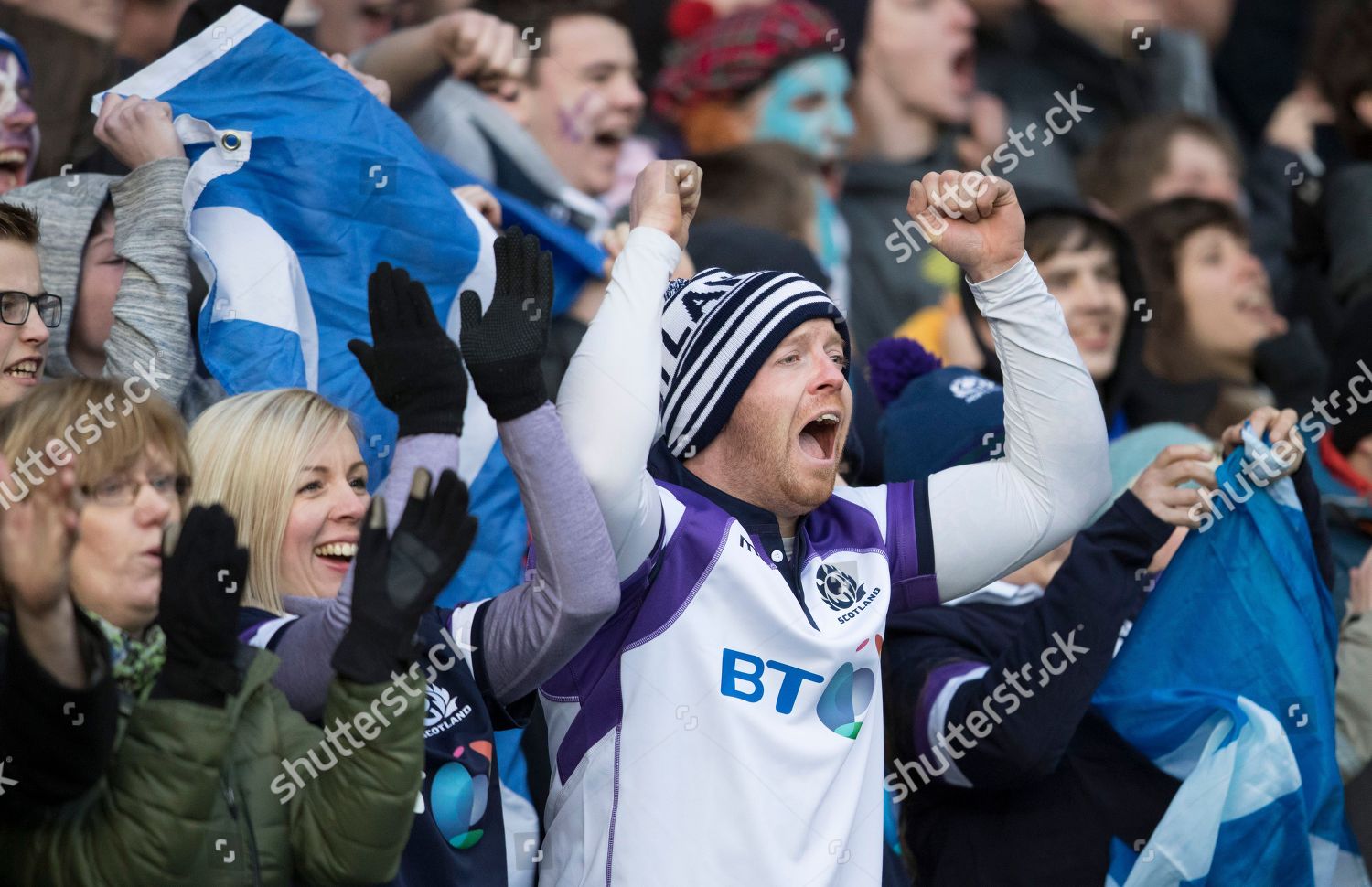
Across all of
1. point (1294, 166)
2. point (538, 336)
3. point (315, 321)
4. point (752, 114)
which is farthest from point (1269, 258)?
point (538, 336)

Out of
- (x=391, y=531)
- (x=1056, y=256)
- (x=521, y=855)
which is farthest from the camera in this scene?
(x=1056, y=256)

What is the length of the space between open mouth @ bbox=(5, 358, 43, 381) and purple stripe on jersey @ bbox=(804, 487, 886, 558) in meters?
1.41

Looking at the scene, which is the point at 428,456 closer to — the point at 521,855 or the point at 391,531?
the point at 391,531

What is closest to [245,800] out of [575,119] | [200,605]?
[200,605]

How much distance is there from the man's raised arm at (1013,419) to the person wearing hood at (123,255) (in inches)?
56.6

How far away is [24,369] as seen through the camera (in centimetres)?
326

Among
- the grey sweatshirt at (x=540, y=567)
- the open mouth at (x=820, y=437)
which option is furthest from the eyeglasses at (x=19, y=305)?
the open mouth at (x=820, y=437)

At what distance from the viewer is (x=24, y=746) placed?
238 cm

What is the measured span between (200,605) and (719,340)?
111cm

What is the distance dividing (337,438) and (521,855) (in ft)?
2.71

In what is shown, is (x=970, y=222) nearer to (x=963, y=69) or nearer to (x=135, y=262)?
(x=135, y=262)

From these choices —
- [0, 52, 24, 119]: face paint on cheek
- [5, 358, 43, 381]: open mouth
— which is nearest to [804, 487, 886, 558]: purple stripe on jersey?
[5, 358, 43, 381]: open mouth

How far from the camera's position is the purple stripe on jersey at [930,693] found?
377 cm

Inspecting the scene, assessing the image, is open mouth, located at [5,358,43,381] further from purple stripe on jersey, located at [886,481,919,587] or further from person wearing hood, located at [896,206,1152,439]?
person wearing hood, located at [896,206,1152,439]
